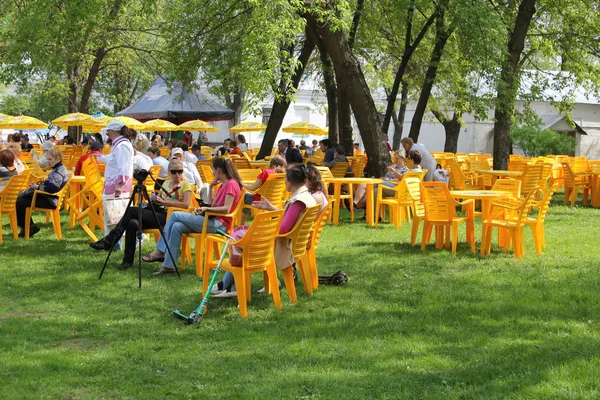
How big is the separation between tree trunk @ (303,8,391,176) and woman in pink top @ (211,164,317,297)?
807 cm

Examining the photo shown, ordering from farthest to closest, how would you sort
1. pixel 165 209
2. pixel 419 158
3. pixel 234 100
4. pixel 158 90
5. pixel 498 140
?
1. pixel 234 100
2. pixel 158 90
3. pixel 498 140
4. pixel 419 158
5. pixel 165 209

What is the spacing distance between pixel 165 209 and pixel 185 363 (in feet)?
15.4

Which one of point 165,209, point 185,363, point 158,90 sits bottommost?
point 185,363

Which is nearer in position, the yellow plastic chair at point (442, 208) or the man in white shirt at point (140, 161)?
the yellow plastic chair at point (442, 208)

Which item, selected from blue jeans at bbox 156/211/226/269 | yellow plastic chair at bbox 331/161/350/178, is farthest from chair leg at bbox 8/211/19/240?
yellow plastic chair at bbox 331/161/350/178

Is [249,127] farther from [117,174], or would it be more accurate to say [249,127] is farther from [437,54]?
[117,174]

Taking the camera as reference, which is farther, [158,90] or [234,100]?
[234,100]

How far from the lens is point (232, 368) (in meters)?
6.09

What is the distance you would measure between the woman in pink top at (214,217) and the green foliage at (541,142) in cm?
2862

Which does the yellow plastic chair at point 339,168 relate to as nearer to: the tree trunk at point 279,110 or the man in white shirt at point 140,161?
the tree trunk at point 279,110

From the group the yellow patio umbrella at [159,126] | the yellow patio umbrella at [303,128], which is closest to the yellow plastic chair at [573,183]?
the yellow patio umbrella at [303,128]

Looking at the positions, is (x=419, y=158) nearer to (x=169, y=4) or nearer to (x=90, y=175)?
(x=90, y=175)

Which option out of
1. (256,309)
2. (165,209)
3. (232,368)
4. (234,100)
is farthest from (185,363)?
(234,100)

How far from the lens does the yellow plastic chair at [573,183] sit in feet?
64.1
